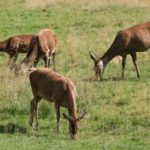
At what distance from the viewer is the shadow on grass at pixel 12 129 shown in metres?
13.5

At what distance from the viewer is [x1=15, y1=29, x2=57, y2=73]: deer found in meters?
19.1

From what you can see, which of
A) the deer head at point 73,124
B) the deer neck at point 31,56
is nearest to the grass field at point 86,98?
the deer head at point 73,124

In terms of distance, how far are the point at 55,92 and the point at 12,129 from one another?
1.27 meters

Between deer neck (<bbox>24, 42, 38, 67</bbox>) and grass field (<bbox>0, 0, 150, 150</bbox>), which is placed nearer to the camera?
grass field (<bbox>0, 0, 150, 150</bbox>)

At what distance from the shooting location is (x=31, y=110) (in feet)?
46.8

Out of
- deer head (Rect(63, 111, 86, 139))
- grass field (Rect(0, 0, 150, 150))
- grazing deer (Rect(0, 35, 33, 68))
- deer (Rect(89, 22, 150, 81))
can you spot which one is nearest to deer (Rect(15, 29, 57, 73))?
grass field (Rect(0, 0, 150, 150))

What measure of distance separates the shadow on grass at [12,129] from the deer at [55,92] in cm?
33

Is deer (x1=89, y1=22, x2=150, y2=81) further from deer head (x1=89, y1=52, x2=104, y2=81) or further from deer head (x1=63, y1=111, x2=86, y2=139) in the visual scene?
deer head (x1=63, y1=111, x2=86, y2=139)

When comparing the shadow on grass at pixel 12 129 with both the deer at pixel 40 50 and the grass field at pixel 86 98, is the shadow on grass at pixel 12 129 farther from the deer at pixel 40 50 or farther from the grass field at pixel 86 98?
the deer at pixel 40 50

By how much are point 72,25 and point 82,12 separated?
385 centimetres

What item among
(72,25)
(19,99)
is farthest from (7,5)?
(19,99)

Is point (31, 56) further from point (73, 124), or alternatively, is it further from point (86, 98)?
point (73, 124)

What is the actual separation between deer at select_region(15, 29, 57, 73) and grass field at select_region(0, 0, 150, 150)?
1.84ft

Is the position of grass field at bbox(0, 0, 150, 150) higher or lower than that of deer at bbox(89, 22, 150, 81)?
lower
